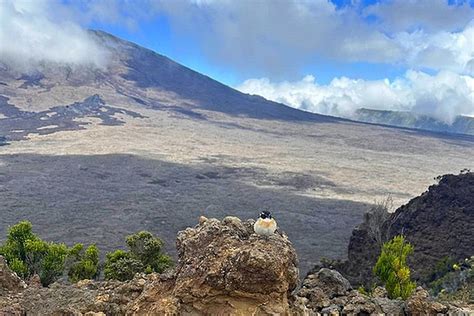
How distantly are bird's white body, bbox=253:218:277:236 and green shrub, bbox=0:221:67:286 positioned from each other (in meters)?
13.5

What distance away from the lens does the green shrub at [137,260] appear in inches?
756

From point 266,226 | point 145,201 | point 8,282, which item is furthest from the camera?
point 145,201

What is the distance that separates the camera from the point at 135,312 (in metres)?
7.55

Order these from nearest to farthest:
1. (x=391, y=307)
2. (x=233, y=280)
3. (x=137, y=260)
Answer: (x=233, y=280)
(x=391, y=307)
(x=137, y=260)

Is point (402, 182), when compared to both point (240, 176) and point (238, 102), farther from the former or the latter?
point (238, 102)

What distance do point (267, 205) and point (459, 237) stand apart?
2851cm

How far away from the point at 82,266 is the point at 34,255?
1973 millimetres

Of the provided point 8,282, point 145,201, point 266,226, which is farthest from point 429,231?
point 145,201

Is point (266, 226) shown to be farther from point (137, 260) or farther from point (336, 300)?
point (137, 260)

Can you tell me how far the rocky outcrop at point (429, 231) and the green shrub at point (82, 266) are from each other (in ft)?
41.1

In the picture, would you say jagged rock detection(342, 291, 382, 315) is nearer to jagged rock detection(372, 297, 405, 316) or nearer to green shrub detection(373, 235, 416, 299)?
jagged rock detection(372, 297, 405, 316)

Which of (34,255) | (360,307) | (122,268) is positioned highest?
(360,307)

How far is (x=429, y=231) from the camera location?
2762cm

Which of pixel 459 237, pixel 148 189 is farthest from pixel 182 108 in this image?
pixel 459 237
